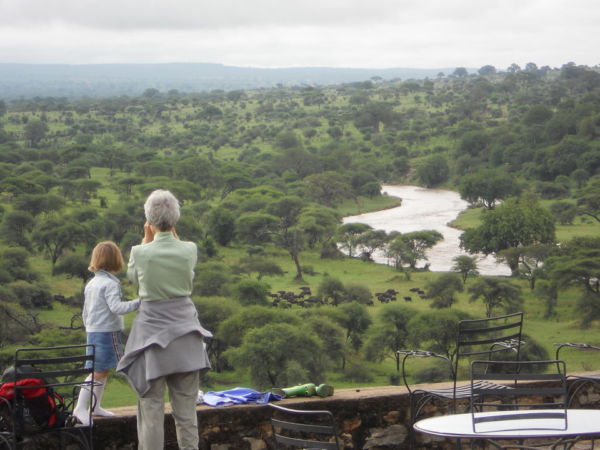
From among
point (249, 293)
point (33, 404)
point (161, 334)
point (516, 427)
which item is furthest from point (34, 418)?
point (249, 293)

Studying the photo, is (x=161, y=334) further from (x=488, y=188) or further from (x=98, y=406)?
(x=488, y=188)

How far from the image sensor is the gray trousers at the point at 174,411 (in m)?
4.50

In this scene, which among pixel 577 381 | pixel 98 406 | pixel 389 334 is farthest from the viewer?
pixel 389 334

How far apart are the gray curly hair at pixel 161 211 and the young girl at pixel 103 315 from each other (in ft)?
1.61

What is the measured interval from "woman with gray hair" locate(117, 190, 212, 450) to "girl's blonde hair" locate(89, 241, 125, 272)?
1.37ft

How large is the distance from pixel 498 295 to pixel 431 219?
25171mm

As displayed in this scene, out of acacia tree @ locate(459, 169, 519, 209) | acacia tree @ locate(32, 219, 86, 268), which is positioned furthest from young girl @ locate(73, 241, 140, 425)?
acacia tree @ locate(459, 169, 519, 209)

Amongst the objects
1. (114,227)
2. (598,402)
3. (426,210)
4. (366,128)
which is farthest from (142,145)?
(598,402)

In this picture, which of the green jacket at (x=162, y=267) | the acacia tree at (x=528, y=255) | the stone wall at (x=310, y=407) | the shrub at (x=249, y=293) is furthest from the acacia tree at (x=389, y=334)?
the green jacket at (x=162, y=267)

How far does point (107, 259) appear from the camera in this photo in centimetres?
493

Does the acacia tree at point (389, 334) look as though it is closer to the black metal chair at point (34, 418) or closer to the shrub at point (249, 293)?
the shrub at point (249, 293)

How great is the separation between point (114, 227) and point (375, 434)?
40.7 meters

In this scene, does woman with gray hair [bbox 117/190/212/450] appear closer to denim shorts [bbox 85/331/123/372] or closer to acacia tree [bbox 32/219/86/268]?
denim shorts [bbox 85/331/123/372]

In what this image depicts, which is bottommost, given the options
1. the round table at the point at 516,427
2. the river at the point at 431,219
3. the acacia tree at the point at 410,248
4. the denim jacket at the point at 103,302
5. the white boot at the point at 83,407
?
the river at the point at 431,219
